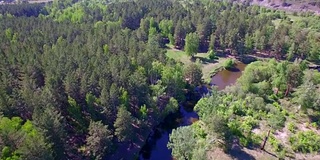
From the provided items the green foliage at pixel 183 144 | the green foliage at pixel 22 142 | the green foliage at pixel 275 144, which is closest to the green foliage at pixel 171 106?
the green foliage at pixel 183 144

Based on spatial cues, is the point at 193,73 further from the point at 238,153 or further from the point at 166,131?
the point at 238,153

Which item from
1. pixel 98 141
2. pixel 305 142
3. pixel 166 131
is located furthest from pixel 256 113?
pixel 98 141

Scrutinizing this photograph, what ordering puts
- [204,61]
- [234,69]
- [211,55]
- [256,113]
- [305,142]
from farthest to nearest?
1. [211,55]
2. [204,61]
3. [234,69]
4. [256,113]
5. [305,142]

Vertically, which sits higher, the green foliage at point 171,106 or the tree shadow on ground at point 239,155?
the green foliage at point 171,106

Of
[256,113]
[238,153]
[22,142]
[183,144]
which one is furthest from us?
[256,113]

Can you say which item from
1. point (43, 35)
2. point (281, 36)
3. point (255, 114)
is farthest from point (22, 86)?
point (281, 36)

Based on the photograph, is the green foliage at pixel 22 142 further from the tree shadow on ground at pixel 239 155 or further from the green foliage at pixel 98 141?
the tree shadow on ground at pixel 239 155
